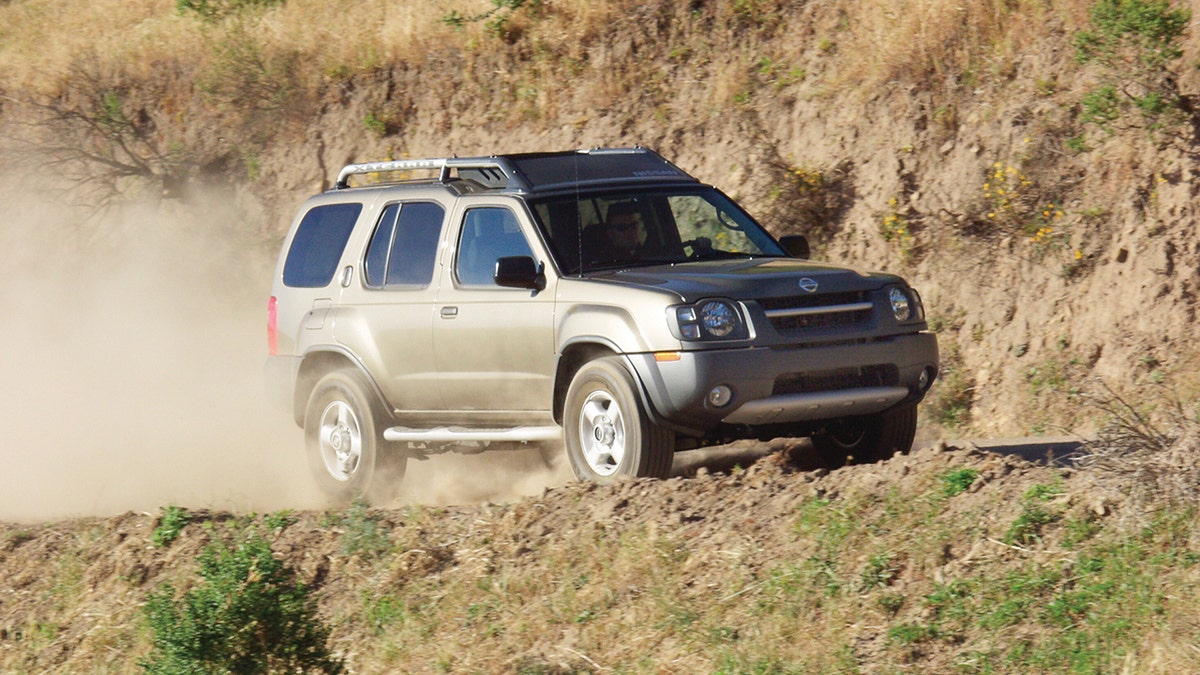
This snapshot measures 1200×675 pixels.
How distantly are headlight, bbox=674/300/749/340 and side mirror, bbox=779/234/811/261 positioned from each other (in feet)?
4.92

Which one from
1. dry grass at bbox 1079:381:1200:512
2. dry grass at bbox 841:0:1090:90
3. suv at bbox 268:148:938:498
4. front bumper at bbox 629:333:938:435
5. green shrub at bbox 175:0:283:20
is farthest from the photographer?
green shrub at bbox 175:0:283:20

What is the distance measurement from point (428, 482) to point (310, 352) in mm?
1210

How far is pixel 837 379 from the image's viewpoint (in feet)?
27.6

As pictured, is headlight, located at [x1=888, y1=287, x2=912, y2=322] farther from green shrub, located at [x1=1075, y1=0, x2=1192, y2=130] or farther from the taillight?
green shrub, located at [x1=1075, y1=0, x2=1192, y2=130]

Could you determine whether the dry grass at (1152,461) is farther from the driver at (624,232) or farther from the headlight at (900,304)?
the driver at (624,232)

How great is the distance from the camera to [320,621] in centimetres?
765

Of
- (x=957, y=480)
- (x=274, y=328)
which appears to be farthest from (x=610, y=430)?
(x=274, y=328)

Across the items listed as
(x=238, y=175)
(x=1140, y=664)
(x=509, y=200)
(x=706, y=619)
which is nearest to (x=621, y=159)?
(x=509, y=200)

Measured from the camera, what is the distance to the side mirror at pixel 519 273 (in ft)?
28.7

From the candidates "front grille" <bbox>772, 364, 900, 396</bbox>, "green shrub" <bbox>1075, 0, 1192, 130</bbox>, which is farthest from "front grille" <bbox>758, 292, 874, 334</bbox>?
"green shrub" <bbox>1075, 0, 1192, 130</bbox>

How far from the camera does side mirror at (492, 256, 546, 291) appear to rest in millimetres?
8758

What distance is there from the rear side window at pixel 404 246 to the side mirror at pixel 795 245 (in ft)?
7.09

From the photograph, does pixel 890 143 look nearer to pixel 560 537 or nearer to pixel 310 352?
pixel 310 352

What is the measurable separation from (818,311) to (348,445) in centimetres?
361
